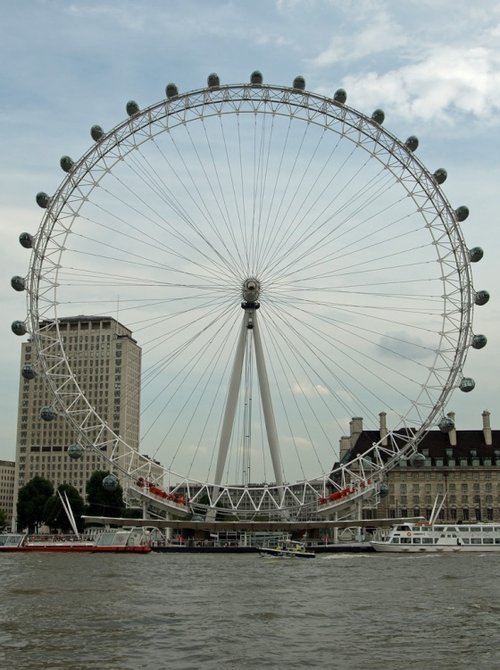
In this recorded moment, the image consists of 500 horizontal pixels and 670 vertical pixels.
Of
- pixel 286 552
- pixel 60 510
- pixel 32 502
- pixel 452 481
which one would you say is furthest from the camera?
pixel 32 502

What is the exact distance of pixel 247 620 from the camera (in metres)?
33.9

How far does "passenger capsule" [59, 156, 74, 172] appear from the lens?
7181cm

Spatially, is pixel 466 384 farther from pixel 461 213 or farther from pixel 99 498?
pixel 99 498

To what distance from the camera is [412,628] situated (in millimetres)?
31969

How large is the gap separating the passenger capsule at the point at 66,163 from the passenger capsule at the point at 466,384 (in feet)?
118

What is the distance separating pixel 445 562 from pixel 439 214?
91.5ft

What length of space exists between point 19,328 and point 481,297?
37.1 m

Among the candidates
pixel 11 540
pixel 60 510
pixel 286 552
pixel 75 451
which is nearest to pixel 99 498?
pixel 60 510

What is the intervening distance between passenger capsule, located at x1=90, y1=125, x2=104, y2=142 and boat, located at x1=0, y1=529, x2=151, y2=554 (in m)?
40.6

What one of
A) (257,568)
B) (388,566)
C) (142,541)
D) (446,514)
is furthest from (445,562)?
(446,514)

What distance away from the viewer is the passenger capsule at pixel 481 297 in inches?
2911

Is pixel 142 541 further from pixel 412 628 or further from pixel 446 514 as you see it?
pixel 412 628

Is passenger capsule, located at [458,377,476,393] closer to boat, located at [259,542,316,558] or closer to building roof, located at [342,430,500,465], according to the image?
boat, located at [259,542,316,558]

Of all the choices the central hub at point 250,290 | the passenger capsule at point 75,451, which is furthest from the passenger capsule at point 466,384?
the passenger capsule at point 75,451
